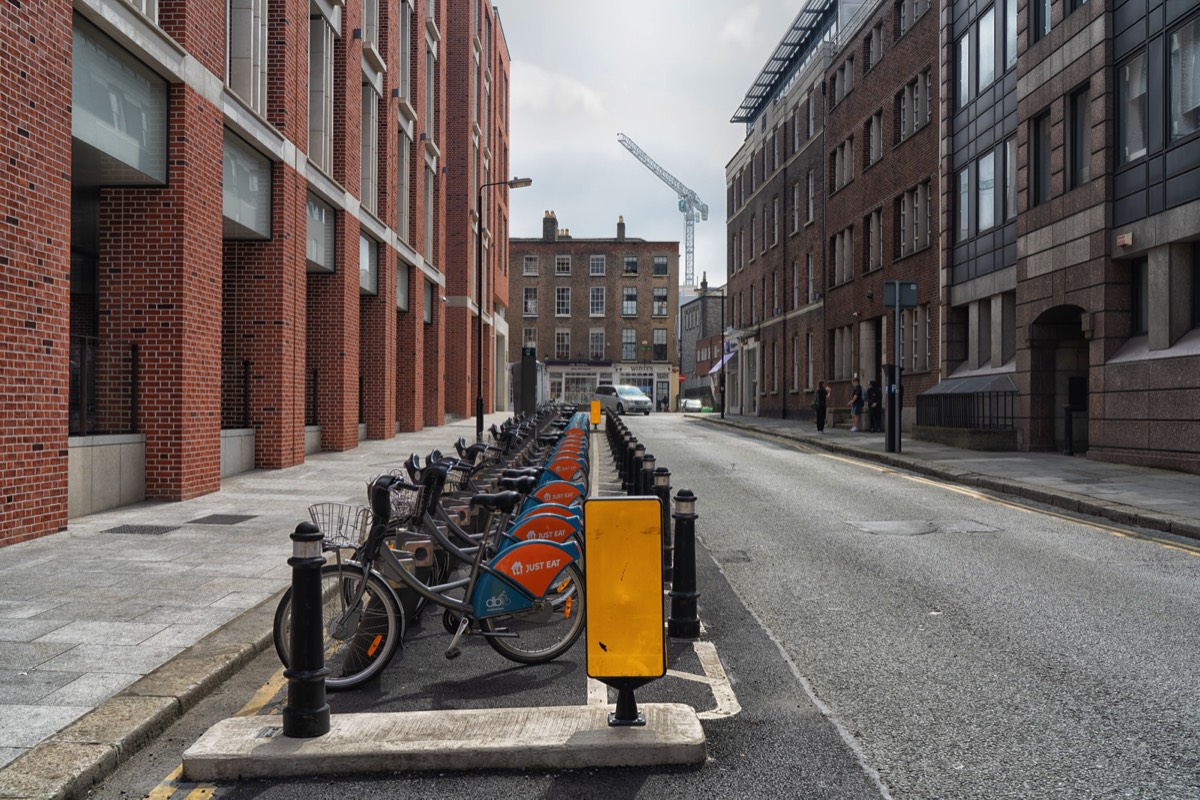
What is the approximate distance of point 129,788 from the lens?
3809 millimetres

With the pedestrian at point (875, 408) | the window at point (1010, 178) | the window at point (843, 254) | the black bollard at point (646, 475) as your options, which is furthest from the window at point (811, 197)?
the black bollard at point (646, 475)

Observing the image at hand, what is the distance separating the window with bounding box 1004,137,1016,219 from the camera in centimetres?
2298

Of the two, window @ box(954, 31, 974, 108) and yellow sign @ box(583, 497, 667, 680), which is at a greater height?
window @ box(954, 31, 974, 108)

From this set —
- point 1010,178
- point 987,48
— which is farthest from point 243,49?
point 987,48

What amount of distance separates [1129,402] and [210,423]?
15.2 metres

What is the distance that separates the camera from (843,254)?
122 feet

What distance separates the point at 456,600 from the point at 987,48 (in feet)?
79.6

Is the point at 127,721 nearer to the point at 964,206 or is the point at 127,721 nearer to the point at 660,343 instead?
the point at 964,206

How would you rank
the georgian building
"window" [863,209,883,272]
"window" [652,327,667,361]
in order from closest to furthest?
"window" [863,209,883,272] → the georgian building → "window" [652,327,667,361]

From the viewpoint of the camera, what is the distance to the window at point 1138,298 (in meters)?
17.7

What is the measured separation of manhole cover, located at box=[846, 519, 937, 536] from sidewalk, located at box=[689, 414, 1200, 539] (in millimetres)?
2437

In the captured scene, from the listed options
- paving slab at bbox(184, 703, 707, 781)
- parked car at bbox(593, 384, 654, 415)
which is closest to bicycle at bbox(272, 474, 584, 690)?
paving slab at bbox(184, 703, 707, 781)

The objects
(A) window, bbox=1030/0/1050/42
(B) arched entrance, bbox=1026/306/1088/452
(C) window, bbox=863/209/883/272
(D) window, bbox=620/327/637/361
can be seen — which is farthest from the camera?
(D) window, bbox=620/327/637/361

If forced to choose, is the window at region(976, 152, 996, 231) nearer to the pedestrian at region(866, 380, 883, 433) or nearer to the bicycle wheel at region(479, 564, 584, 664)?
the pedestrian at region(866, 380, 883, 433)
